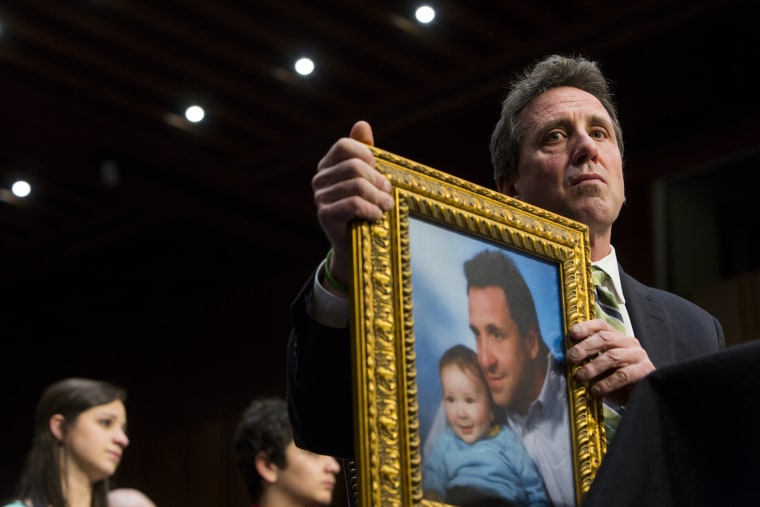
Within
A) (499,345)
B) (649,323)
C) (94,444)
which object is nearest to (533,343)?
(499,345)

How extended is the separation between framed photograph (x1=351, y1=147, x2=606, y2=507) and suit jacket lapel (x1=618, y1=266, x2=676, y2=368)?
234 millimetres

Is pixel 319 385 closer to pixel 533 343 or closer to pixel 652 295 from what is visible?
pixel 533 343

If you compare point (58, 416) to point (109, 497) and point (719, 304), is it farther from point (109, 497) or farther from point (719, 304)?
point (719, 304)

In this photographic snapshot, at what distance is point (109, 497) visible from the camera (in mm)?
4469

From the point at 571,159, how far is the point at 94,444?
8.94 feet

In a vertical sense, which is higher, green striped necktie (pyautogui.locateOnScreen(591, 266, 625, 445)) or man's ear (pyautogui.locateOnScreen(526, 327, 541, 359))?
green striped necktie (pyautogui.locateOnScreen(591, 266, 625, 445))

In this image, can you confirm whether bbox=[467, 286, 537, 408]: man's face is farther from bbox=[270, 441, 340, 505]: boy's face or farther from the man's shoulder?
bbox=[270, 441, 340, 505]: boy's face

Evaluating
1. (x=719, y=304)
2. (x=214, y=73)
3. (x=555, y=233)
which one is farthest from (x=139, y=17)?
(x=555, y=233)

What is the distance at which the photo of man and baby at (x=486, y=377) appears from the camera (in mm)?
1484

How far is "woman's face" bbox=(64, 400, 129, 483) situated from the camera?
4348mm

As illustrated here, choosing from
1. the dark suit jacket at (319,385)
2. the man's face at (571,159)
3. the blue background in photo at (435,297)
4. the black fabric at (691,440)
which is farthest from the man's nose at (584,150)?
the black fabric at (691,440)

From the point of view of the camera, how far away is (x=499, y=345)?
1586 mm

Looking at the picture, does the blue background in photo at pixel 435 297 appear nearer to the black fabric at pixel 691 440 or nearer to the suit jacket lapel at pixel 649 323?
the black fabric at pixel 691 440

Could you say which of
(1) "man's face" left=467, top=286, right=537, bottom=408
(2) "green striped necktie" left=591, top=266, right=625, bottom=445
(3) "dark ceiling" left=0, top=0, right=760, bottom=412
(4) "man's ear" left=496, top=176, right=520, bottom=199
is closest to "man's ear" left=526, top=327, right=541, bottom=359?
(1) "man's face" left=467, top=286, right=537, bottom=408
